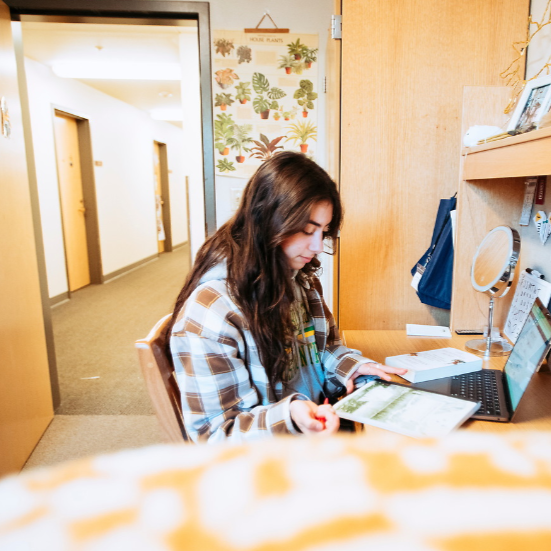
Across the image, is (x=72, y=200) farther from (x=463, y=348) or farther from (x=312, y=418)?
(x=312, y=418)

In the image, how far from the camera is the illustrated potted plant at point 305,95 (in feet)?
8.00

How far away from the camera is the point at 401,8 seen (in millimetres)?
1699

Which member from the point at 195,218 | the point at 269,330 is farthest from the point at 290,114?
the point at 269,330

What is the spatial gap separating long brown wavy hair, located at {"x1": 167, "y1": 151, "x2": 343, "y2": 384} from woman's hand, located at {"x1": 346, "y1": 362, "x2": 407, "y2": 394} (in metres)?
0.22

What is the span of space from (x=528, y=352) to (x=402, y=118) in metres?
1.03

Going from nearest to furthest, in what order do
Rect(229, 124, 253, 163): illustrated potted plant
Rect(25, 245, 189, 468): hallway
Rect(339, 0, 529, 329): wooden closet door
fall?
1. Rect(339, 0, 529, 329): wooden closet door
2. Rect(25, 245, 189, 468): hallway
3. Rect(229, 124, 253, 163): illustrated potted plant

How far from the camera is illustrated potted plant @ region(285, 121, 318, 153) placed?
2473 mm

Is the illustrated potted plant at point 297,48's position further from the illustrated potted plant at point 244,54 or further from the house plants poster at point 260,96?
the illustrated potted plant at point 244,54

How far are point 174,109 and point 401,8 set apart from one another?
6716mm

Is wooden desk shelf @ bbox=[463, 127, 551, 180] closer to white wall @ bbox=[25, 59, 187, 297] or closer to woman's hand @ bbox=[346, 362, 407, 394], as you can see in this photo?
woman's hand @ bbox=[346, 362, 407, 394]

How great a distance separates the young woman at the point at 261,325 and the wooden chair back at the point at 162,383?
0.15ft

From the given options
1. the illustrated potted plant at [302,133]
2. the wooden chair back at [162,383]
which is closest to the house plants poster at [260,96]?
the illustrated potted plant at [302,133]

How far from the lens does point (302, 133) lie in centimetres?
249

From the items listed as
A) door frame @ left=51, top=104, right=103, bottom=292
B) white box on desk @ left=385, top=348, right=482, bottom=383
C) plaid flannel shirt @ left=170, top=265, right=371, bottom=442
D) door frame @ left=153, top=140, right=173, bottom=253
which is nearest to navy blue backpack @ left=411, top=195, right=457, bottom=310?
white box on desk @ left=385, top=348, right=482, bottom=383
